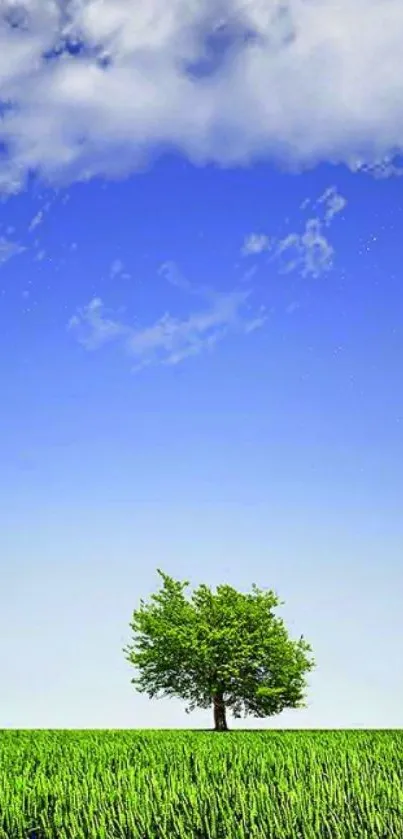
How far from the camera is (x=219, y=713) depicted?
56.7 m

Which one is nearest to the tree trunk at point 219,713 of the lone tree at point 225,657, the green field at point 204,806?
the lone tree at point 225,657

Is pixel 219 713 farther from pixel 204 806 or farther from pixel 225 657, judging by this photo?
pixel 204 806

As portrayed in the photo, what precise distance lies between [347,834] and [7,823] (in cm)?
489

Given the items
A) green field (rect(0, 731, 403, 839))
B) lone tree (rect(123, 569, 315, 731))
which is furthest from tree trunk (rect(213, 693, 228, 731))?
green field (rect(0, 731, 403, 839))

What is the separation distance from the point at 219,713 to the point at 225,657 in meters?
3.24

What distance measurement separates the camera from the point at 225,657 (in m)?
57.0

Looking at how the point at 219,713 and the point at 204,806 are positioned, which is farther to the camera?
the point at 219,713

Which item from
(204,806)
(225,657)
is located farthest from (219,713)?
(204,806)

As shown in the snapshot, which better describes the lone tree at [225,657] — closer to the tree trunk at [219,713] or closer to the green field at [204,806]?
the tree trunk at [219,713]

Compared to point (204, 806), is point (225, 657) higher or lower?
higher

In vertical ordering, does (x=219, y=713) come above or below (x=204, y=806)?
above

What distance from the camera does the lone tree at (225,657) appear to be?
186 feet

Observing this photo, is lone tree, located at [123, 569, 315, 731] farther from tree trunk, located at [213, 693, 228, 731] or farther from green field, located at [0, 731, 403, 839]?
green field, located at [0, 731, 403, 839]

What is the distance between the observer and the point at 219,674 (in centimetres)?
5697
